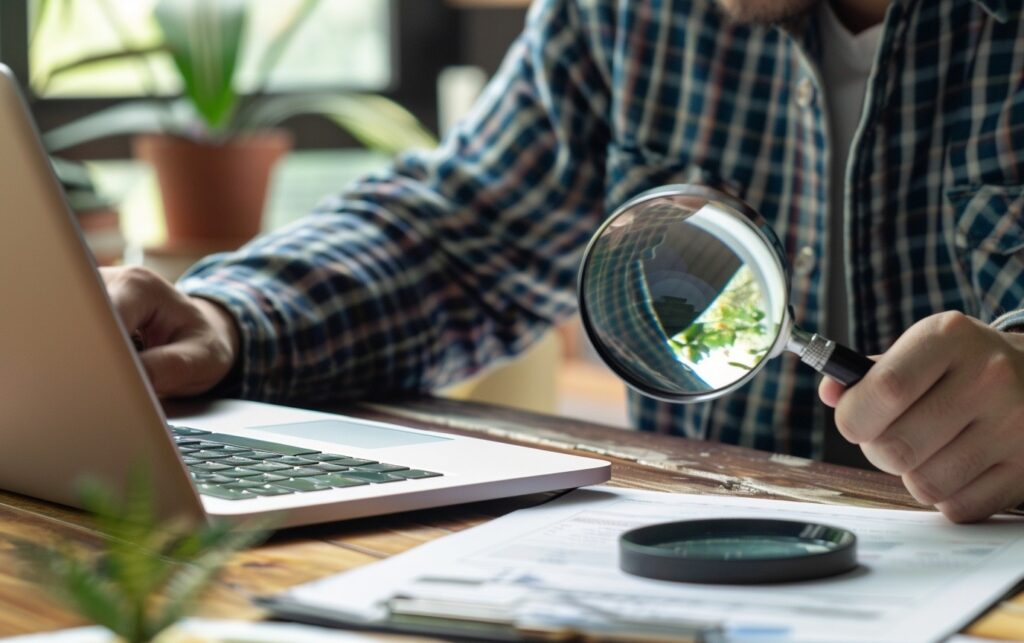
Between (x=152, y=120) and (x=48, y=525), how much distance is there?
2.11 m

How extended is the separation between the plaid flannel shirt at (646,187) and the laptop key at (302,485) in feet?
1.31

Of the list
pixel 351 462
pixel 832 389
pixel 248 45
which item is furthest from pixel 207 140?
pixel 832 389

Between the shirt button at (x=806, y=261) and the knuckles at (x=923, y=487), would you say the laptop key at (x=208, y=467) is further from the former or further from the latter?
the shirt button at (x=806, y=261)

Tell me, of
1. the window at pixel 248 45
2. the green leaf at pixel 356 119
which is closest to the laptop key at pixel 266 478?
the window at pixel 248 45

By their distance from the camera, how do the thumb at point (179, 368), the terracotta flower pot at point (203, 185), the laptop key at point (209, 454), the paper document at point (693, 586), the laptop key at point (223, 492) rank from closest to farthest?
the paper document at point (693, 586) → the laptop key at point (223, 492) → the laptop key at point (209, 454) → the thumb at point (179, 368) → the terracotta flower pot at point (203, 185)

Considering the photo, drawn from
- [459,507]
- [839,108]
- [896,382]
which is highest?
[839,108]

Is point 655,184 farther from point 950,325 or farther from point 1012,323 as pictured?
point 950,325

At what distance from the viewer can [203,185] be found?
2.31m

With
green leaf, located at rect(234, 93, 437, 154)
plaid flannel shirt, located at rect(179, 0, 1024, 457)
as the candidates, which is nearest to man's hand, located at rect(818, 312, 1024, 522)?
plaid flannel shirt, located at rect(179, 0, 1024, 457)

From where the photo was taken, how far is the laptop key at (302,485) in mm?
692

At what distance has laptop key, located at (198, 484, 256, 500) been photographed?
2.18 feet

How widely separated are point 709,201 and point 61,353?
1.15 feet

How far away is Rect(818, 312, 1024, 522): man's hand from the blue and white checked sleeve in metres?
0.59

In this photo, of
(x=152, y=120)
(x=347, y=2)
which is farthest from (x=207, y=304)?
(x=347, y=2)
